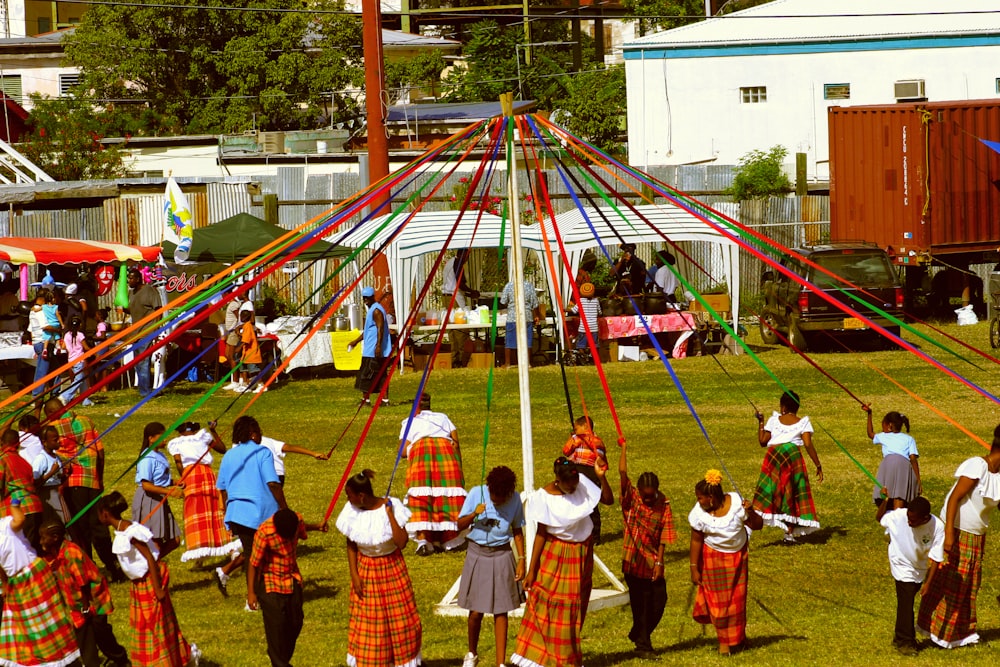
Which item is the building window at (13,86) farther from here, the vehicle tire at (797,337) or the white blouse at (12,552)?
the white blouse at (12,552)

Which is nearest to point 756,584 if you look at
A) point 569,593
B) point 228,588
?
point 569,593

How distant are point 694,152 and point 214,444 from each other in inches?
937

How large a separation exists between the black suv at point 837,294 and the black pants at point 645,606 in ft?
44.1

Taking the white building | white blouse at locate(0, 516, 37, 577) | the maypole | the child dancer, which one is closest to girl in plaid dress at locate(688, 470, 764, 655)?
the maypole

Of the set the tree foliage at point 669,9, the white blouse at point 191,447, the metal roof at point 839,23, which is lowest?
the white blouse at point 191,447

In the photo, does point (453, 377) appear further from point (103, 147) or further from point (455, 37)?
point (455, 37)

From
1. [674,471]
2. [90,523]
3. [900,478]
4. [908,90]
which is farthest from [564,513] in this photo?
[908,90]

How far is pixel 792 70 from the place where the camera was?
32188mm

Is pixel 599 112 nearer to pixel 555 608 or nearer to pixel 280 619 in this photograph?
pixel 555 608

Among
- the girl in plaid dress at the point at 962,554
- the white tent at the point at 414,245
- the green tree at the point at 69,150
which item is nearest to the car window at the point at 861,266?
the white tent at the point at 414,245

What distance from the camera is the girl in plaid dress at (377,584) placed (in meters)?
8.01

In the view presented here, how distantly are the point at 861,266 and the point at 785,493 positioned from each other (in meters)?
12.0

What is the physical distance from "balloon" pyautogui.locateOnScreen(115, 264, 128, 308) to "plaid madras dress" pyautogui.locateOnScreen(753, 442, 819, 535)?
44.6 ft

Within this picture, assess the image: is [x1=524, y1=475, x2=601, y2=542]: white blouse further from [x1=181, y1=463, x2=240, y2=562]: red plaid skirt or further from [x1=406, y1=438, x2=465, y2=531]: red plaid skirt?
[x1=181, y1=463, x2=240, y2=562]: red plaid skirt
